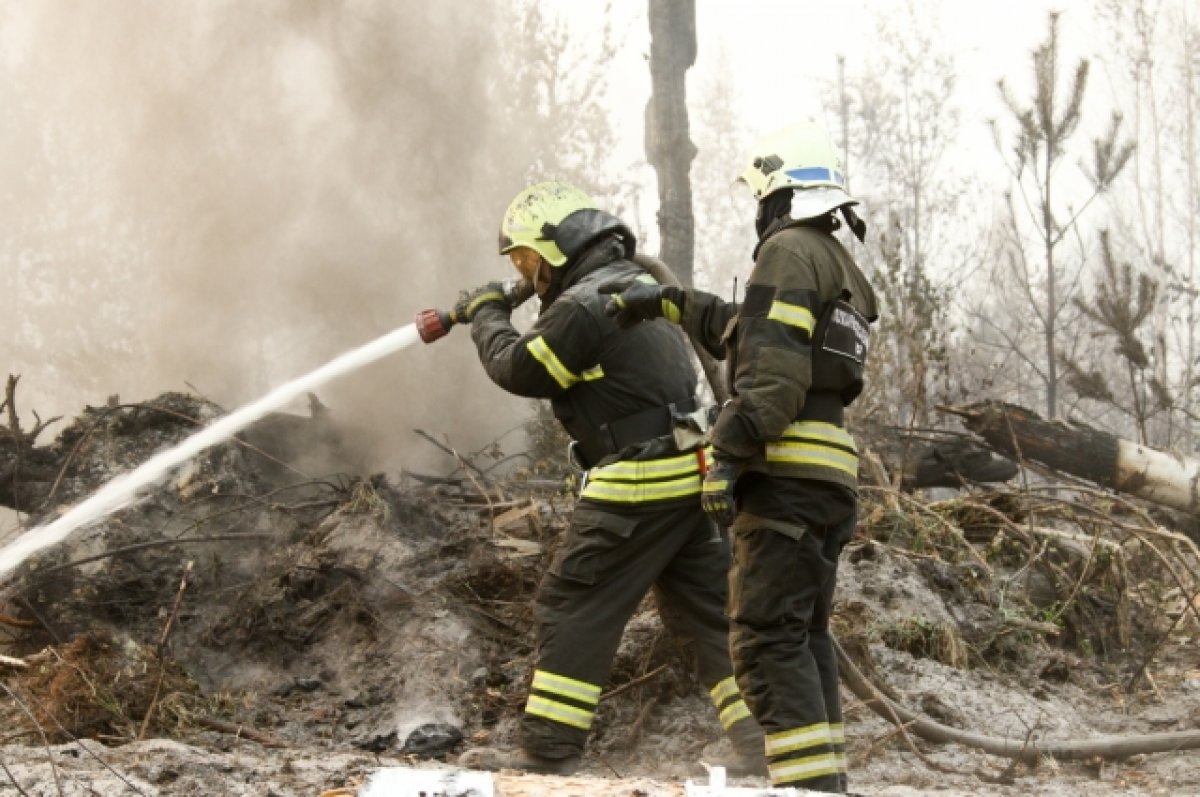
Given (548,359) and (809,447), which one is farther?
(548,359)

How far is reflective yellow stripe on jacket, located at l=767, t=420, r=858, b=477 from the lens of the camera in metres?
3.42

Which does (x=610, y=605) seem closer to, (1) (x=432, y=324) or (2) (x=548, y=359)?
(2) (x=548, y=359)

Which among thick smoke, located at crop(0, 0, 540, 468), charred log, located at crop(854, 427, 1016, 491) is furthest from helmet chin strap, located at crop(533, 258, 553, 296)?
thick smoke, located at crop(0, 0, 540, 468)

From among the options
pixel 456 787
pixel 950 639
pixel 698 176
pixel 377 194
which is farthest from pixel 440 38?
pixel 698 176

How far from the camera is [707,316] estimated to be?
3.62 m

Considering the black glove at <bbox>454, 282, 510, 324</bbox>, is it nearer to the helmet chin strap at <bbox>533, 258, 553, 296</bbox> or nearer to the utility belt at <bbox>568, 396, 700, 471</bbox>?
the helmet chin strap at <bbox>533, 258, 553, 296</bbox>

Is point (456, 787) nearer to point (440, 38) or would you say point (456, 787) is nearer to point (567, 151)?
point (440, 38)

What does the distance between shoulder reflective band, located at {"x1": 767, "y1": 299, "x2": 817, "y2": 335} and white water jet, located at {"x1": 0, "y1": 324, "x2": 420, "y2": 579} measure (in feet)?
6.56

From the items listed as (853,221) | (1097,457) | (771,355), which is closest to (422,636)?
(771,355)

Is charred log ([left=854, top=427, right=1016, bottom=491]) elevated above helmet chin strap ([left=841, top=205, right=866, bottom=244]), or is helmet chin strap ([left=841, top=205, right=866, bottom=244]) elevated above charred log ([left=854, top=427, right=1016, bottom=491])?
helmet chin strap ([left=841, top=205, right=866, bottom=244])

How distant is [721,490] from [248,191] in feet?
22.6

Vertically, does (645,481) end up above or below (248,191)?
below

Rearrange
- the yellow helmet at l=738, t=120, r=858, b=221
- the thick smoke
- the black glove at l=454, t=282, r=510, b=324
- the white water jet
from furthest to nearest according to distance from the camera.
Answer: the thick smoke < the white water jet < the black glove at l=454, t=282, r=510, b=324 < the yellow helmet at l=738, t=120, r=858, b=221

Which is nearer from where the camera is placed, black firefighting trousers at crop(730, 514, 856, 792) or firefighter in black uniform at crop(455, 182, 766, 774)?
black firefighting trousers at crop(730, 514, 856, 792)
